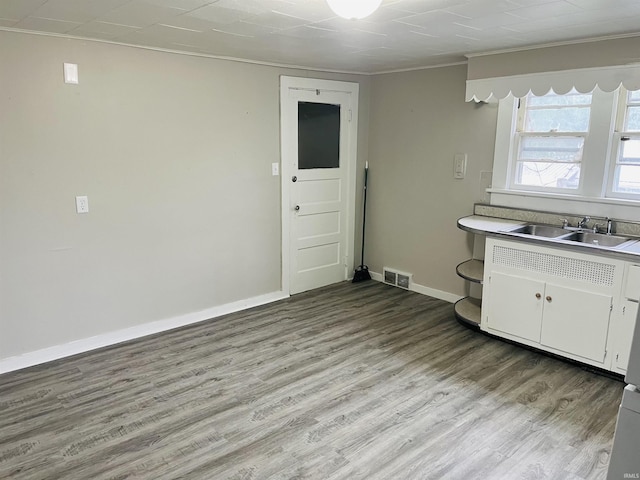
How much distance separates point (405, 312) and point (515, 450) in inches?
79.0

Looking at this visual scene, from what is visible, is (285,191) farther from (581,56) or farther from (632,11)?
(632,11)

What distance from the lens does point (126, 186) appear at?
3.60m

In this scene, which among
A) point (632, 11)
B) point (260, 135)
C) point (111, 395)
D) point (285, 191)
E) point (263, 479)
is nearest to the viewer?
point (263, 479)

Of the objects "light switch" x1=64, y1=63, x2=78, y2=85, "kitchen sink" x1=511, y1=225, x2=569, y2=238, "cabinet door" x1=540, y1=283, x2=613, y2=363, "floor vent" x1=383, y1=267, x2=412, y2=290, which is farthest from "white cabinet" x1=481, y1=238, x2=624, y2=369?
"light switch" x1=64, y1=63, x2=78, y2=85

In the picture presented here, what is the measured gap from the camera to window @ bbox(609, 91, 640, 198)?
3406 mm

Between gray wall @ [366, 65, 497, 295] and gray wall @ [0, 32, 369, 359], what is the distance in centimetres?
103

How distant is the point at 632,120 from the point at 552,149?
0.58 meters

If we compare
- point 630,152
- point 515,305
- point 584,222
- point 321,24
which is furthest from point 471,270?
point 321,24

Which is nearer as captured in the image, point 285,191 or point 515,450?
point 515,450

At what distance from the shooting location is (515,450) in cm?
248

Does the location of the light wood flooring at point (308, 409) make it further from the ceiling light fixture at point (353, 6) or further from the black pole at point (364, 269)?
the ceiling light fixture at point (353, 6)

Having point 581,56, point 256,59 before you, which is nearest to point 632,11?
point 581,56

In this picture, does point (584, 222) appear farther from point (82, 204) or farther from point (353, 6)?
point (82, 204)

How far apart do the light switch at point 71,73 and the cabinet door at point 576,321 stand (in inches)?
142
